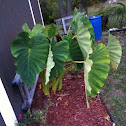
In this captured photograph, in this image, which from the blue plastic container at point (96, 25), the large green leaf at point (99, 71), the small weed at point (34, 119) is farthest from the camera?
the blue plastic container at point (96, 25)

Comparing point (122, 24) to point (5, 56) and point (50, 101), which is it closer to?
point (50, 101)

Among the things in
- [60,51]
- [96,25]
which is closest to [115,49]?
[60,51]

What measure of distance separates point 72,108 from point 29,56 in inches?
37.2

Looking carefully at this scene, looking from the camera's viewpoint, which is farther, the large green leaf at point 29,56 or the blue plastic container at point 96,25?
the blue plastic container at point 96,25

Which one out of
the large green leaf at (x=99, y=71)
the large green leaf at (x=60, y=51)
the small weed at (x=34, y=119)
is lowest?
the small weed at (x=34, y=119)

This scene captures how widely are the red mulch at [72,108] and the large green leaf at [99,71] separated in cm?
47

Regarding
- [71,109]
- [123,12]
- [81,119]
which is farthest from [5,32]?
[123,12]

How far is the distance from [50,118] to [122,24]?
495 cm

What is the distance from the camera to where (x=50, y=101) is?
210 centimetres

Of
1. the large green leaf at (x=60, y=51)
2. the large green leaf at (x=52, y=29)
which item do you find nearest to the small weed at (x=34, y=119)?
the large green leaf at (x=60, y=51)

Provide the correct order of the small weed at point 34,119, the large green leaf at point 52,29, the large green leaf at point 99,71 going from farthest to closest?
the large green leaf at point 52,29
the small weed at point 34,119
the large green leaf at point 99,71

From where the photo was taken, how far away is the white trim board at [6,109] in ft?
4.76

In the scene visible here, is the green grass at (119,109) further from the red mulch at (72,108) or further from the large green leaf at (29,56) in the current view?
the large green leaf at (29,56)

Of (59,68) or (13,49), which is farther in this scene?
(59,68)
